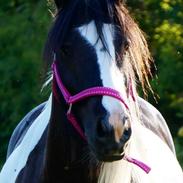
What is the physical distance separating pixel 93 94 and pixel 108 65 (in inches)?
6.4

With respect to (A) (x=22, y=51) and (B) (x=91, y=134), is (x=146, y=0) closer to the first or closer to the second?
(A) (x=22, y=51)

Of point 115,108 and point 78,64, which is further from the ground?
point 78,64

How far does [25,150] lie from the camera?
198 inches

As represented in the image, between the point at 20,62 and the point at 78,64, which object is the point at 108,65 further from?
the point at 20,62

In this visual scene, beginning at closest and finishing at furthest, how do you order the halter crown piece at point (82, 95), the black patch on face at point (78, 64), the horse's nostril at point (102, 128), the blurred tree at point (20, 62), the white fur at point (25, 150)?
the horse's nostril at point (102, 128) < the halter crown piece at point (82, 95) < the black patch on face at point (78, 64) < the white fur at point (25, 150) < the blurred tree at point (20, 62)

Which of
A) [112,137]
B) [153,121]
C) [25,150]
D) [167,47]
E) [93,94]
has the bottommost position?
[167,47]

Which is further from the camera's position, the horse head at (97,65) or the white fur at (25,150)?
the white fur at (25,150)

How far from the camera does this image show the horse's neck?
4355 millimetres

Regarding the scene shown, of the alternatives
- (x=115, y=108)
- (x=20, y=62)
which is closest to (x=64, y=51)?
(x=115, y=108)

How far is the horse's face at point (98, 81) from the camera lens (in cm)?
394

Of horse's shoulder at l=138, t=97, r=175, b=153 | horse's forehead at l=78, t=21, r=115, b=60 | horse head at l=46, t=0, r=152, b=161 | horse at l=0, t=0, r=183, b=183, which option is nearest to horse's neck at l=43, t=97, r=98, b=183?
horse at l=0, t=0, r=183, b=183

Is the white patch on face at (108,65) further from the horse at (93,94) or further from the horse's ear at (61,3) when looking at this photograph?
the horse's ear at (61,3)

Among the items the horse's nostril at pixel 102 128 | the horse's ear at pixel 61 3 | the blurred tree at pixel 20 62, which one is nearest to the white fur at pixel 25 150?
the horse's ear at pixel 61 3

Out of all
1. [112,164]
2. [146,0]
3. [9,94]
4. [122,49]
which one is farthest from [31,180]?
[146,0]
